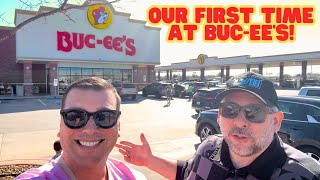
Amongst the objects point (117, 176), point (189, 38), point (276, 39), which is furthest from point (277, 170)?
point (276, 39)

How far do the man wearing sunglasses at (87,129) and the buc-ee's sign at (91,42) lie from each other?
91.1 feet

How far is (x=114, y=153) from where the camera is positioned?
725 cm

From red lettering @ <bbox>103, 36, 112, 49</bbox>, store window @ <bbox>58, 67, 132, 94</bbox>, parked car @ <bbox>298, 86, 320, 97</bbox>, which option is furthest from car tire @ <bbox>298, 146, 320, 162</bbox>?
red lettering @ <bbox>103, 36, 112, 49</bbox>

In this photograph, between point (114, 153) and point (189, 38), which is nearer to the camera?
point (114, 153)

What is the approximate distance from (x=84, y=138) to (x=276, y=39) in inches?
793

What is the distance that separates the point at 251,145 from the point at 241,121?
18 centimetres

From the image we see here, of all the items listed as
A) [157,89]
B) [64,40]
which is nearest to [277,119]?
[157,89]

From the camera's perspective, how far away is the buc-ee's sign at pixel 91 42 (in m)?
27.9

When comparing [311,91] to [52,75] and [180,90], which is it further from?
[52,75]

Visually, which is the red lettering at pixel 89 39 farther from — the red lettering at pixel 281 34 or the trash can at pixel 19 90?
the red lettering at pixel 281 34

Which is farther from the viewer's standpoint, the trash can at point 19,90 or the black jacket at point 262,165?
the trash can at point 19,90

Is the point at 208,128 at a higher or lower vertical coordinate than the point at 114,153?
higher

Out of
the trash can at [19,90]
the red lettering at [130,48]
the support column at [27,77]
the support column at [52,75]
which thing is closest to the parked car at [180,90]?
the red lettering at [130,48]

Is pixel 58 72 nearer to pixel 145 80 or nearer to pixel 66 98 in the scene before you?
pixel 145 80
